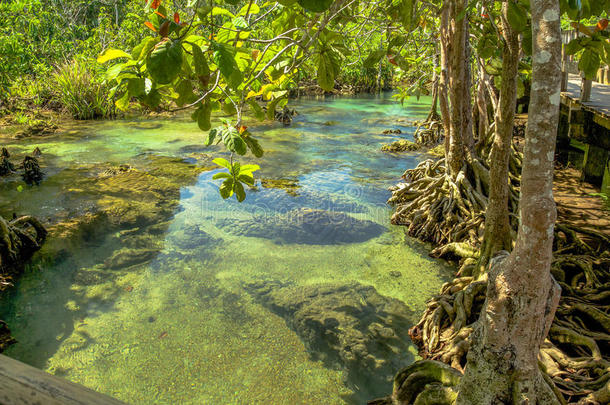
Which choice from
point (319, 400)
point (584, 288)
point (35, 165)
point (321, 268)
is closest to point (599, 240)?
point (584, 288)

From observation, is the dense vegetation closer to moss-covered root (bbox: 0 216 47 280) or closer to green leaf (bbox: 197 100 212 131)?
green leaf (bbox: 197 100 212 131)

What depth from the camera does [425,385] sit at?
7.88 feet

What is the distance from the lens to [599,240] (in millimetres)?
4070

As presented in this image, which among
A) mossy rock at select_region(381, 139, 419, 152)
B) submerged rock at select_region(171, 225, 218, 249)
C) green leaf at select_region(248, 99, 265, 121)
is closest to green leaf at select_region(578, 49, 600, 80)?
green leaf at select_region(248, 99, 265, 121)

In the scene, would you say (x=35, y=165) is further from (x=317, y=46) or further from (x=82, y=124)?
(x=317, y=46)

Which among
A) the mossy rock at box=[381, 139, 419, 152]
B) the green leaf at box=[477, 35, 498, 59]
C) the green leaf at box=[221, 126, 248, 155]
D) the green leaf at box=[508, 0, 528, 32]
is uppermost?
the green leaf at box=[508, 0, 528, 32]

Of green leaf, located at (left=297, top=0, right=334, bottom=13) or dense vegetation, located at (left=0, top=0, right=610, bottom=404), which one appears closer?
green leaf, located at (left=297, top=0, right=334, bottom=13)

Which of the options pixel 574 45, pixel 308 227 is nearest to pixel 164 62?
pixel 574 45

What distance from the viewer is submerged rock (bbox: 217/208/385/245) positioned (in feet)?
17.3

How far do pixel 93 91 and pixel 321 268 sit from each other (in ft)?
37.7

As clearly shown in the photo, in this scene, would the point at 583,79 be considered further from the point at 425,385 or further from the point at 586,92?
the point at 425,385

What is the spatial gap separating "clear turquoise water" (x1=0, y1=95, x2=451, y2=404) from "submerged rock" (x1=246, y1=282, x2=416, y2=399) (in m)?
0.07

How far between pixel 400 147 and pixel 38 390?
917 centimetres

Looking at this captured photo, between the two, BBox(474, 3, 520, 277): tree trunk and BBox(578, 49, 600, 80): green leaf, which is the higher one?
BBox(578, 49, 600, 80): green leaf
